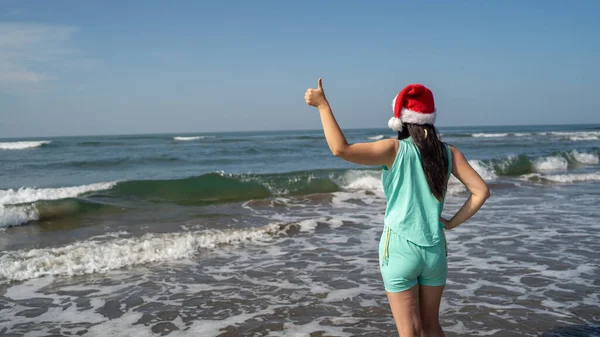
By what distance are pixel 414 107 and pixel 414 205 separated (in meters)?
0.56

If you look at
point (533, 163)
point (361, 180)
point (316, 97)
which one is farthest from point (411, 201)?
point (533, 163)

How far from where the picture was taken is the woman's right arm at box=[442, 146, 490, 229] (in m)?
2.90

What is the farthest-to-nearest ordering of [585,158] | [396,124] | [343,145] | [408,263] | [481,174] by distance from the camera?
[585,158]
[481,174]
[396,124]
[408,263]
[343,145]

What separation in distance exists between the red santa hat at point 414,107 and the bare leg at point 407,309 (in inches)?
37.0

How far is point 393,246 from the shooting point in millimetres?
2785

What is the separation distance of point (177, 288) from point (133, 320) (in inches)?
41.5

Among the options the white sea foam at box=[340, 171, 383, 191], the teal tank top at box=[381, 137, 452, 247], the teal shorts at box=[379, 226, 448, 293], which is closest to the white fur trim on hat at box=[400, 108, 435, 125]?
the teal tank top at box=[381, 137, 452, 247]

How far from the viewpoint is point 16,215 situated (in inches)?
418

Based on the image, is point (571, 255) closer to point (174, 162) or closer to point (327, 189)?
point (327, 189)

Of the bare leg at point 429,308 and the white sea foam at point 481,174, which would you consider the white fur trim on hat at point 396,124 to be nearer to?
the bare leg at point 429,308

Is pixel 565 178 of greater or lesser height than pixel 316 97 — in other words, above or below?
below

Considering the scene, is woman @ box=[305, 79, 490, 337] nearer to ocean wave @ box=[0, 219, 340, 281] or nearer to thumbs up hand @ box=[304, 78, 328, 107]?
thumbs up hand @ box=[304, 78, 328, 107]

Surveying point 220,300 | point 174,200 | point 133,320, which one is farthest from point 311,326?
point 174,200

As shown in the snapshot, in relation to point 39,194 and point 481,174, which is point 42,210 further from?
point 481,174
